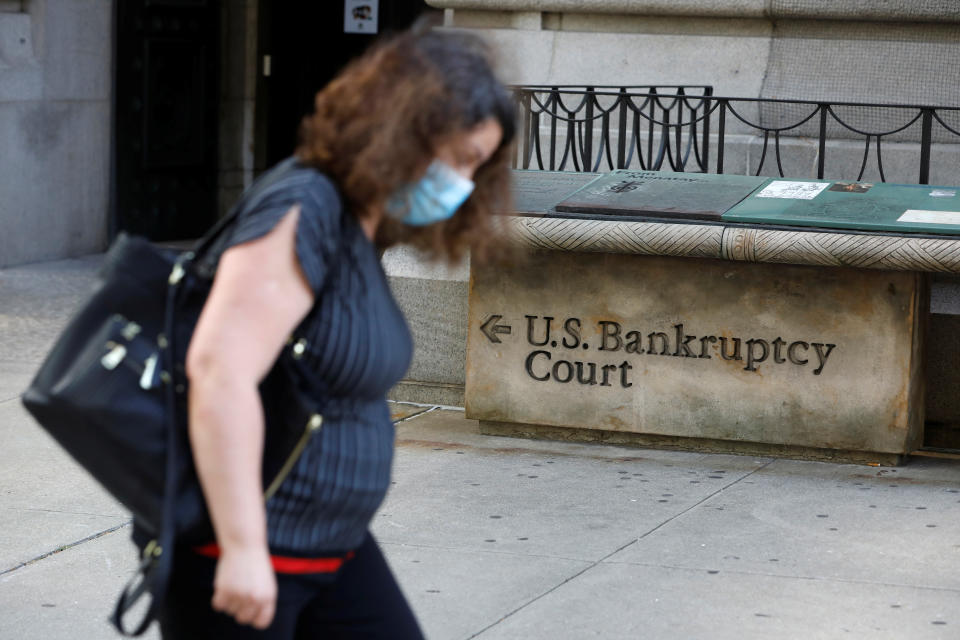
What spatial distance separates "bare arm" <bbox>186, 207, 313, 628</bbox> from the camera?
204 centimetres

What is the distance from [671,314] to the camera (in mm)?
6273

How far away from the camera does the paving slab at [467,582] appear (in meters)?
4.27

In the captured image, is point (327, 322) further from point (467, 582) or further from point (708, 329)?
point (708, 329)

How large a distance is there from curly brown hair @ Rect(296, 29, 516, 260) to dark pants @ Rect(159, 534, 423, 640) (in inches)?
23.2

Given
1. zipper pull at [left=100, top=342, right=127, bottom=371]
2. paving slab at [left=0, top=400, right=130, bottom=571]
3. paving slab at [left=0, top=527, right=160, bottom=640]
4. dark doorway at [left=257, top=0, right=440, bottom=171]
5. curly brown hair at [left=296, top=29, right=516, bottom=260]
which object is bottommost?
paving slab at [left=0, top=527, right=160, bottom=640]

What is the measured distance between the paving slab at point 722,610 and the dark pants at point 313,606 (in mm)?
1711

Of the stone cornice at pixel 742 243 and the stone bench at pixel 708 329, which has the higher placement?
the stone cornice at pixel 742 243

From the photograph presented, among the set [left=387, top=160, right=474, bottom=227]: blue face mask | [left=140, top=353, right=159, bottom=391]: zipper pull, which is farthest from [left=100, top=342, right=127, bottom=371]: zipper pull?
[left=387, top=160, right=474, bottom=227]: blue face mask

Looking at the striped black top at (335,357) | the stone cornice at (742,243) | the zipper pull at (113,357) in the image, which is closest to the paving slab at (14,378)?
the stone cornice at (742,243)

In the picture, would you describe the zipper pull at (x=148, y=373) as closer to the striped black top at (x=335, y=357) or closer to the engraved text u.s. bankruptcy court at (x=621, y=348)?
the striped black top at (x=335, y=357)

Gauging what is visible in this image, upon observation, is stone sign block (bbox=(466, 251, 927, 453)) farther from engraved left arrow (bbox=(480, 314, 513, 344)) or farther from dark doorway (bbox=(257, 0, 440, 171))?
dark doorway (bbox=(257, 0, 440, 171))

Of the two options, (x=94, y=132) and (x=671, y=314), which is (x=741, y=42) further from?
(x=94, y=132)

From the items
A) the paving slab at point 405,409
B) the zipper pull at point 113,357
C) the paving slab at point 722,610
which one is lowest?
the paving slab at point 722,610

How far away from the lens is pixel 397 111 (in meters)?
2.16
